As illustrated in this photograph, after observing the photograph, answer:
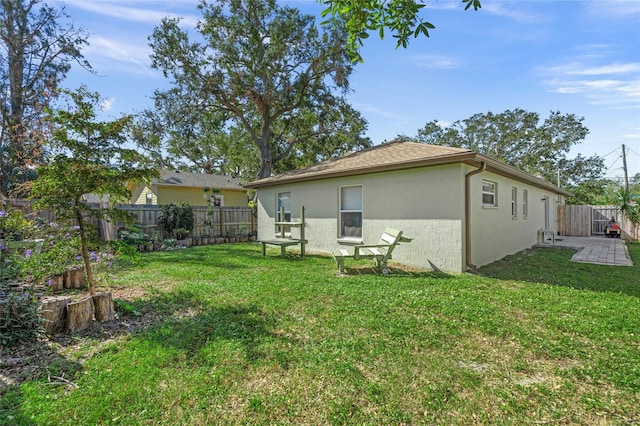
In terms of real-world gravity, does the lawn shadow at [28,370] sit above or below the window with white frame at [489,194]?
below

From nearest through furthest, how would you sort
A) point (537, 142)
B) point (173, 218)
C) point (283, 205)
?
point (283, 205) < point (173, 218) < point (537, 142)

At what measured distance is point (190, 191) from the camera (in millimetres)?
21281

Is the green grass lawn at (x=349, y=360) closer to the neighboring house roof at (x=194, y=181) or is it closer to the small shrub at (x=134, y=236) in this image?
the small shrub at (x=134, y=236)

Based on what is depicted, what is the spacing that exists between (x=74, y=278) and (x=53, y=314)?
2.51 meters

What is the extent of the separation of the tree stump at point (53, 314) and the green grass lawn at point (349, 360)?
0.37m

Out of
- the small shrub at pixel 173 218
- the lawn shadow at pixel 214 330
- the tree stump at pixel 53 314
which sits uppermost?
the small shrub at pixel 173 218

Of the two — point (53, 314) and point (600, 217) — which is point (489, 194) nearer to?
point (53, 314)

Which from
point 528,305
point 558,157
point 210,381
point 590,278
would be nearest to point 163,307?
point 210,381

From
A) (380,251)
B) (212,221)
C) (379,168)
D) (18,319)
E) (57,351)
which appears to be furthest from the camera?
(212,221)

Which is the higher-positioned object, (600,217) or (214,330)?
(600,217)

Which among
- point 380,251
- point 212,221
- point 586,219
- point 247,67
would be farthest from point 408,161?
point 586,219

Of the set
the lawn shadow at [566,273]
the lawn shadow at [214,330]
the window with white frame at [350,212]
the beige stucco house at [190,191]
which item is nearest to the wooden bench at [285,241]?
the window with white frame at [350,212]

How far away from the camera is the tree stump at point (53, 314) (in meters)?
3.51

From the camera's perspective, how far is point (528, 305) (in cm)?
454
